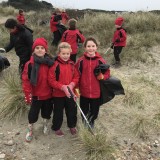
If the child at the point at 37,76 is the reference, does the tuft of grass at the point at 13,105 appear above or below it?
below

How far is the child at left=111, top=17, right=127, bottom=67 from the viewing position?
8914 millimetres

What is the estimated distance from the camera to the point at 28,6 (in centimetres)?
2914

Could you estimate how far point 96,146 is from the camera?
4727mm

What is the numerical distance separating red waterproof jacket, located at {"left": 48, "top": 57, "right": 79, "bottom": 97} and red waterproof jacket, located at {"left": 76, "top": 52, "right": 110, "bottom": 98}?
0.13 m

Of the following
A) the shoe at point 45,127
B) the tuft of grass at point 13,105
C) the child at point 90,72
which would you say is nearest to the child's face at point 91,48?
the child at point 90,72

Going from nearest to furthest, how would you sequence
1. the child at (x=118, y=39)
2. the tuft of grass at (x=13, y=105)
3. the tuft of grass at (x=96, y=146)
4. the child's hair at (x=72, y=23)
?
the tuft of grass at (x=96, y=146) → the tuft of grass at (x=13, y=105) → the child's hair at (x=72, y=23) → the child at (x=118, y=39)

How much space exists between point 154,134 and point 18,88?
8.48 ft

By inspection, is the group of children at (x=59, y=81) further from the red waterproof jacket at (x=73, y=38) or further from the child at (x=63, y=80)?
the red waterproof jacket at (x=73, y=38)

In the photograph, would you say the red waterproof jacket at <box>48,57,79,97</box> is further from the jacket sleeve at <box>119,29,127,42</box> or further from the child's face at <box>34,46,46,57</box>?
the jacket sleeve at <box>119,29,127,42</box>

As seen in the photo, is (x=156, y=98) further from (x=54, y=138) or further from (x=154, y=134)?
(x=54, y=138)

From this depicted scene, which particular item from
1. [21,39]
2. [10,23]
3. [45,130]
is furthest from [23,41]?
[45,130]

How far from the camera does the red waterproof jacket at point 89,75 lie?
16.2ft

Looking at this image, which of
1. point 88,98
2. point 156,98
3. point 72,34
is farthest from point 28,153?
point 72,34

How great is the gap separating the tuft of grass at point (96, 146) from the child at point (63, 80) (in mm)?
454
